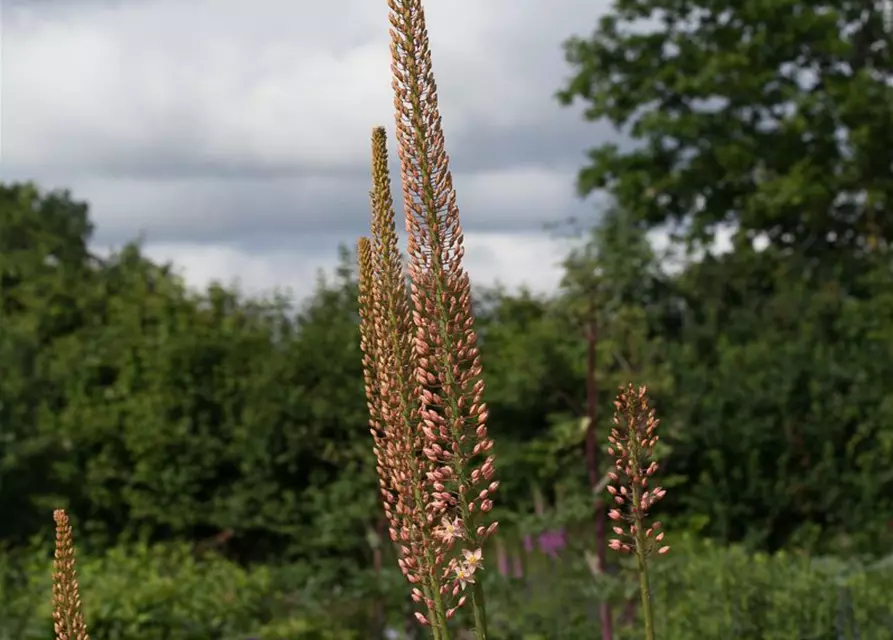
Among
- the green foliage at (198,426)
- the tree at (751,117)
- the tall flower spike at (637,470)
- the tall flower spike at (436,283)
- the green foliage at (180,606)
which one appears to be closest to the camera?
the tall flower spike at (436,283)

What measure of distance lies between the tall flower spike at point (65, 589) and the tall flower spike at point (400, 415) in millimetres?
589

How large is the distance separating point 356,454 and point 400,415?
793 centimetres

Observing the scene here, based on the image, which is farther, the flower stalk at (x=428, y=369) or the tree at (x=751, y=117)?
the tree at (x=751, y=117)

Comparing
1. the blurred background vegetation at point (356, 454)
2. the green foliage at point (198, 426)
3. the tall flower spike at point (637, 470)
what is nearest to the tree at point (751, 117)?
the blurred background vegetation at point (356, 454)

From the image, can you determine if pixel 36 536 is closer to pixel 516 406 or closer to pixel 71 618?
pixel 516 406

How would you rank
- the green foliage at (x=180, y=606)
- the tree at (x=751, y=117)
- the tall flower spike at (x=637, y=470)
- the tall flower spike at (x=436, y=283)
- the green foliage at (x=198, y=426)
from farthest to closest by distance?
the tree at (x=751, y=117), the green foliage at (x=198, y=426), the green foliage at (x=180, y=606), the tall flower spike at (x=637, y=470), the tall flower spike at (x=436, y=283)

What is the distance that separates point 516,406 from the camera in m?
10.6

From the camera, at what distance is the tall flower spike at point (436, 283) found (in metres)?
2.23

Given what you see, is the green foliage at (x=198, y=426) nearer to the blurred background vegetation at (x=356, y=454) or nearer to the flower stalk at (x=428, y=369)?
the blurred background vegetation at (x=356, y=454)

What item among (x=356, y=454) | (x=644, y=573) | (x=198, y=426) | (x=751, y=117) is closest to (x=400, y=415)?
(x=644, y=573)

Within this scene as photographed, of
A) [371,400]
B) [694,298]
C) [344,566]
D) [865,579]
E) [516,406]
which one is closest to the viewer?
[371,400]

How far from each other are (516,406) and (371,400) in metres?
8.04

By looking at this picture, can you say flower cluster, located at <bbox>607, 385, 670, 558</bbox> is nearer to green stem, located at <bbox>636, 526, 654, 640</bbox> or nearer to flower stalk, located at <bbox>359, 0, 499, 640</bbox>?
green stem, located at <bbox>636, 526, 654, 640</bbox>

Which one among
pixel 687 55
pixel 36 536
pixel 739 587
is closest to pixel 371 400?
pixel 739 587
